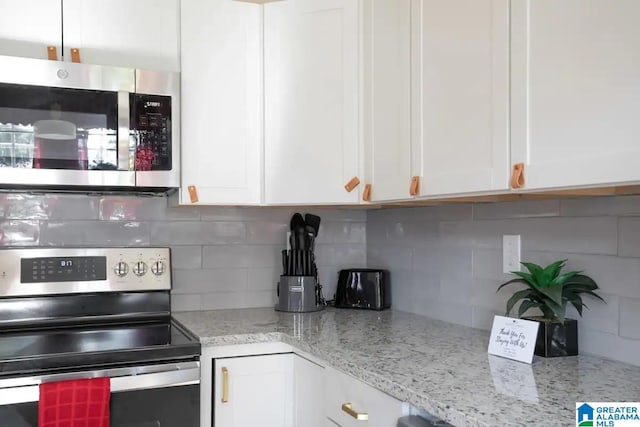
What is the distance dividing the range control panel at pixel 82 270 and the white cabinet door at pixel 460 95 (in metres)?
1.12

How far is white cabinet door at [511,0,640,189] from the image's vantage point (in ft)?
3.89

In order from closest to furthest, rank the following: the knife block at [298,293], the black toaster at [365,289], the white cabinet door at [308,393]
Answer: the white cabinet door at [308,393]
the knife block at [298,293]
the black toaster at [365,289]

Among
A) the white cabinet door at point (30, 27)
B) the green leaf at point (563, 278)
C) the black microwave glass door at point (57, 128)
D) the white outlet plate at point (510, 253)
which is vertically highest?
the white cabinet door at point (30, 27)

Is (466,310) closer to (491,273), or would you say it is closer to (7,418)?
(491,273)

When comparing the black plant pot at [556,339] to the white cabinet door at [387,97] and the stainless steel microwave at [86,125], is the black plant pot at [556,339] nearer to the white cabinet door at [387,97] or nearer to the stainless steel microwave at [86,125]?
the white cabinet door at [387,97]

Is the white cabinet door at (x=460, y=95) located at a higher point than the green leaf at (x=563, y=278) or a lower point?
higher

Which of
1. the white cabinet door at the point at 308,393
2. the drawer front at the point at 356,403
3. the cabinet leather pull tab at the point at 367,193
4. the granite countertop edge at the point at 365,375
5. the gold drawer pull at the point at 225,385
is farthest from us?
the cabinet leather pull tab at the point at 367,193

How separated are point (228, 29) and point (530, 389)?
5.43ft

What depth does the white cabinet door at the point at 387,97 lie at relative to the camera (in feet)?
6.34

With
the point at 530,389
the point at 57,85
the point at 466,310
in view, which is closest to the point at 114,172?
the point at 57,85

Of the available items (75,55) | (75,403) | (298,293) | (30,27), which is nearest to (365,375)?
(75,403)

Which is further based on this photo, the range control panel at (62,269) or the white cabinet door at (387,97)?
the range control panel at (62,269)

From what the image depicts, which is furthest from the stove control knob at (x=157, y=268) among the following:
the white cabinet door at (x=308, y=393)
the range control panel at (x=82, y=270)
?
the white cabinet door at (x=308, y=393)

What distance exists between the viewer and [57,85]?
195 centimetres
